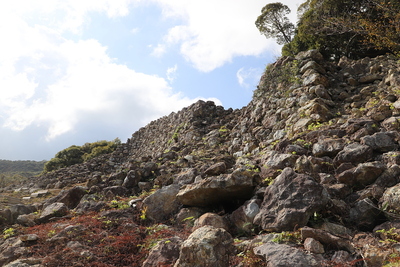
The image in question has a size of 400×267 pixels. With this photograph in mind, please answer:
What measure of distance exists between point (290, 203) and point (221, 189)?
180 cm

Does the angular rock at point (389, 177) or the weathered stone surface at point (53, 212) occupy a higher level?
the angular rock at point (389, 177)

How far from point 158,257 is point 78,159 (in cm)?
3202

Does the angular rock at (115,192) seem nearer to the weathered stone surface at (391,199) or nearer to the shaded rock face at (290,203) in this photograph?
the shaded rock face at (290,203)

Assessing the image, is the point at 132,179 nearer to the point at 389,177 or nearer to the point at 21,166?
the point at 389,177

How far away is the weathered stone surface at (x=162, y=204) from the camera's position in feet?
24.3

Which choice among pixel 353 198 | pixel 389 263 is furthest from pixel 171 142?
pixel 389 263

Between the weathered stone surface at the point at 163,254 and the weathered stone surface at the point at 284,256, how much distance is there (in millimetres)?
1555

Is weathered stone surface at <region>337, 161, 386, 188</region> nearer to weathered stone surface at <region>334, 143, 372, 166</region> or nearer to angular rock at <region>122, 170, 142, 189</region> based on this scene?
weathered stone surface at <region>334, 143, 372, 166</region>

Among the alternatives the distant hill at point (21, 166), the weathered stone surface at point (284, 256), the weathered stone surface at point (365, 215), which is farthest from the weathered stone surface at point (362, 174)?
the distant hill at point (21, 166)

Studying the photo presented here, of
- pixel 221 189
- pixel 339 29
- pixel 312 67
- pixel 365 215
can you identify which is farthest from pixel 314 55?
pixel 365 215

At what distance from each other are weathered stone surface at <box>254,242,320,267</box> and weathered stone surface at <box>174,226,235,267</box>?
1.75 ft

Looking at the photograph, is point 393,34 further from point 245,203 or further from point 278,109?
point 245,203

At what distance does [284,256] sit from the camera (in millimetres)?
4035

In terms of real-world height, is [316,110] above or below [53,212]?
above
